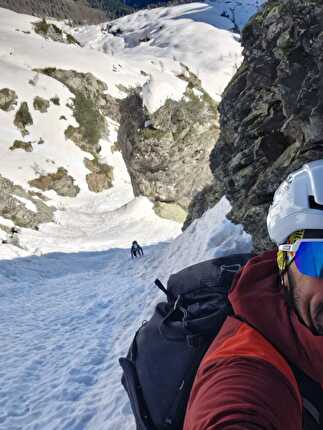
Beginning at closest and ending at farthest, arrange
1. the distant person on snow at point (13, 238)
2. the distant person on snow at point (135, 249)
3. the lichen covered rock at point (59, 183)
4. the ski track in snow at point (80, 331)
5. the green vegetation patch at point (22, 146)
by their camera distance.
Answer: the ski track in snow at point (80, 331) < the distant person on snow at point (135, 249) < the distant person on snow at point (13, 238) < the lichen covered rock at point (59, 183) < the green vegetation patch at point (22, 146)

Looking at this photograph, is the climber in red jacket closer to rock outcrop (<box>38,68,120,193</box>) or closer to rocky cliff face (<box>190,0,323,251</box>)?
rocky cliff face (<box>190,0,323,251</box>)

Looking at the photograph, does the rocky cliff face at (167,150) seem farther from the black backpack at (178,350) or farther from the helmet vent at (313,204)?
the helmet vent at (313,204)

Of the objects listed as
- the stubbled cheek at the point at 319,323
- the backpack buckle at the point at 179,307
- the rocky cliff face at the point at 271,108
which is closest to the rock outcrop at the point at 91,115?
the rocky cliff face at the point at 271,108

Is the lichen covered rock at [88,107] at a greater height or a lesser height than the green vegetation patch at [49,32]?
lesser

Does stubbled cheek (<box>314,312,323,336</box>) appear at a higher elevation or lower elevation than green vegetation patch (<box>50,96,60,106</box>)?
lower

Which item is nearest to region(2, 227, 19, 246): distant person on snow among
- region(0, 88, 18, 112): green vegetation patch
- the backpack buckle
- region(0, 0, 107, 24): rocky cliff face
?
region(0, 88, 18, 112): green vegetation patch

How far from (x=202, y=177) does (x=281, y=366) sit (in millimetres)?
32691

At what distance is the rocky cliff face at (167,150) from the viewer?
105 feet

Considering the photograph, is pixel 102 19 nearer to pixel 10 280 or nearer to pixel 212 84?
pixel 212 84

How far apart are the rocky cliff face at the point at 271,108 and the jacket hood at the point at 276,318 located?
4.64 m

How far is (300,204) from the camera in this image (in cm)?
202

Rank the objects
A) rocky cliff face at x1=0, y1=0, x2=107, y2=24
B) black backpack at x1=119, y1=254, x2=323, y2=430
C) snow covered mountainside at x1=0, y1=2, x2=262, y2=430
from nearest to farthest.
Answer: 1. black backpack at x1=119, y1=254, x2=323, y2=430
2. snow covered mountainside at x1=0, y1=2, x2=262, y2=430
3. rocky cliff face at x1=0, y1=0, x2=107, y2=24

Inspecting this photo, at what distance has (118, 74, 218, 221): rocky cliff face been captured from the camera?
105 feet

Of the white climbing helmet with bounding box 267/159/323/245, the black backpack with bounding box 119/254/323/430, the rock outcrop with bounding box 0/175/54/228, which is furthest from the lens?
the rock outcrop with bounding box 0/175/54/228
